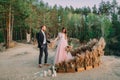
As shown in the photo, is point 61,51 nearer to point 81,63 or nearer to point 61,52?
point 61,52

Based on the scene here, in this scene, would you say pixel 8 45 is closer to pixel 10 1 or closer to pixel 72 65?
pixel 10 1

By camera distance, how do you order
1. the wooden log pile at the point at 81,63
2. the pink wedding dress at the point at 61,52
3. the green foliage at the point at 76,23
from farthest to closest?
the green foliage at the point at 76,23
the pink wedding dress at the point at 61,52
the wooden log pile at the point at 81,63

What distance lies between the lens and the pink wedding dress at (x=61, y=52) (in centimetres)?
1320

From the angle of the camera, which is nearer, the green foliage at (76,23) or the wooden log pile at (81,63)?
the wooden log pile at (81,63)

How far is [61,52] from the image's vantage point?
43.6 ft

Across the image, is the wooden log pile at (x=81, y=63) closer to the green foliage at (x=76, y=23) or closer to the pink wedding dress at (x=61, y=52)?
the pink wedding dress at (x=61, y=52)

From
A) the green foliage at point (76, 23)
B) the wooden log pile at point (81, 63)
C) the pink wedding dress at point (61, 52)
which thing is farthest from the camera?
the green foliage at point (76, 23)

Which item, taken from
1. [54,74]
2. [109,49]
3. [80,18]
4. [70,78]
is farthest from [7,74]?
[80,18]

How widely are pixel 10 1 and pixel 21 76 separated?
69.5 ft

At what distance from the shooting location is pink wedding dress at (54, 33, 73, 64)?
13197mm

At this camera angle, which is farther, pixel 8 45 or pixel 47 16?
pixel 47 16

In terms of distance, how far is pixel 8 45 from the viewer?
3244cm

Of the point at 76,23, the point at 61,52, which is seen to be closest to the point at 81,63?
the point at 61,52

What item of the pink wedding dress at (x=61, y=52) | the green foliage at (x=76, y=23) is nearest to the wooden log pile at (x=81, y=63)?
the pink wedding dress at (x=61, y=52)
